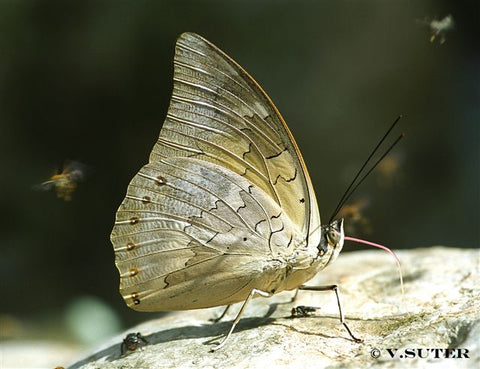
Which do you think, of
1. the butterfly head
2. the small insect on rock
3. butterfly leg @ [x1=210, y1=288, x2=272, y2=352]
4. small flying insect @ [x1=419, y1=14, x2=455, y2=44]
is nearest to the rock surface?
butterfly leg @ [x1=210, y1=288, x2=272, y2=352]

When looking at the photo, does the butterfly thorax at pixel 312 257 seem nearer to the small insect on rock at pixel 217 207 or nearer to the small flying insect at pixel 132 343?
the small insect on rock at pixel 217 207

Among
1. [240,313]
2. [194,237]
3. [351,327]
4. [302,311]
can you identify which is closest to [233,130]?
[194,237]

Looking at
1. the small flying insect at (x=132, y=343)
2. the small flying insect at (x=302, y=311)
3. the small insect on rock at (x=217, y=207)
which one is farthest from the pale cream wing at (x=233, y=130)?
the small flying insect at (x=132, y=343)

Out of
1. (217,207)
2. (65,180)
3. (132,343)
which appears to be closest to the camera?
(217,207)

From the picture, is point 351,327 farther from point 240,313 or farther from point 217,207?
point 217,207

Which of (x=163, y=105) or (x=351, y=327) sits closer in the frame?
(x=351, y=327)

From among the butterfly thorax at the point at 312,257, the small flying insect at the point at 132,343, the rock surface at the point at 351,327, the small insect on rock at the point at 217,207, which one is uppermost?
the small insect on rock at the point at 217,207
